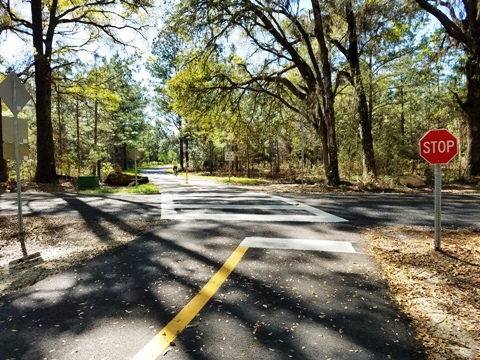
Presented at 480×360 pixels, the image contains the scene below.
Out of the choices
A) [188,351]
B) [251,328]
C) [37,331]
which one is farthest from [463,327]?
[37,331]

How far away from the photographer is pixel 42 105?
1559 centimetres

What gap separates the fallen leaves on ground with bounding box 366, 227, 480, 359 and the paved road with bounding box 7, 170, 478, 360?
0.60 feet

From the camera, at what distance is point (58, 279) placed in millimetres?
3762

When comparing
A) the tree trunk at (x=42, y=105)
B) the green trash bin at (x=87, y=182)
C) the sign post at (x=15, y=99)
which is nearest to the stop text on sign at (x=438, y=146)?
the sign post at (x=15, y=99)

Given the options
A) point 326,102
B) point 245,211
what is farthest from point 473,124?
point 245,211

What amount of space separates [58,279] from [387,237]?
195 inches

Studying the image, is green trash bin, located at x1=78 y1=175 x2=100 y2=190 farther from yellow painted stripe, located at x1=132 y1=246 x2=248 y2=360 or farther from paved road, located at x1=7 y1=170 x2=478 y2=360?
yellow painted stripe, located at x1=132 y1=246 x2=248 y2=360

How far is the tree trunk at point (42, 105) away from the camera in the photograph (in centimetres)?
1534

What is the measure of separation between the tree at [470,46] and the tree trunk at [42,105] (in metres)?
16.9

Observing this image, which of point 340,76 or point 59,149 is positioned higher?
point 340,76

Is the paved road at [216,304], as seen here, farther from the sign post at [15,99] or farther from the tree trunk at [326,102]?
the tree trunk at [326,102]

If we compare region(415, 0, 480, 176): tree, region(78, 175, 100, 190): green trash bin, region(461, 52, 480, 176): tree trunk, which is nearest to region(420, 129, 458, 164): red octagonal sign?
region(415, 0, 480, 176): tree

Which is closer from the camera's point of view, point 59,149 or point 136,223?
point 136,223

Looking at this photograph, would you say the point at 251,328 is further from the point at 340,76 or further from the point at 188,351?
the point at 340,76
